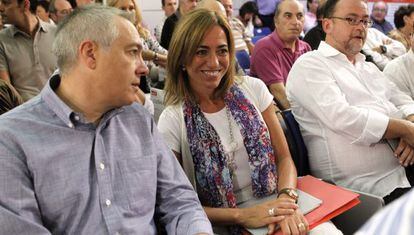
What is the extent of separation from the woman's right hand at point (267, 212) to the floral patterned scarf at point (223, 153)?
0.32ft

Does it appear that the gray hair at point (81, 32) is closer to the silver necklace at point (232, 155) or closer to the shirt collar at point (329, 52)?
the silver necklace at point (232, 155)

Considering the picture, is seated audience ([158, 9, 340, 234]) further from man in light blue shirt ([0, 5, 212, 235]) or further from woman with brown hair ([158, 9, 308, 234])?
man in light blue shirt ([0, 5, 212, 235])

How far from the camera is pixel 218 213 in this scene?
1.52 metres

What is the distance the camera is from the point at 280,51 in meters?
3.23

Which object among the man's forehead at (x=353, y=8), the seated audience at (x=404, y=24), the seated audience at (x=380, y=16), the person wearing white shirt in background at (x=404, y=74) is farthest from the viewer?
the seated audience at (x=380, y=16)

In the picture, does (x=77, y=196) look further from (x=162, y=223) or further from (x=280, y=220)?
(x=280, y=220)

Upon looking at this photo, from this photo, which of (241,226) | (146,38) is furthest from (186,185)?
(146,38)

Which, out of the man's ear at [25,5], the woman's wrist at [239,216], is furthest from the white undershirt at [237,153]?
the man's ear at [25,5]

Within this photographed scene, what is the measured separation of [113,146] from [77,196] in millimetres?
194

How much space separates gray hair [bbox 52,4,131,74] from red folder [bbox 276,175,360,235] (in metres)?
0.88

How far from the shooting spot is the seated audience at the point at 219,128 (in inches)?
61.9

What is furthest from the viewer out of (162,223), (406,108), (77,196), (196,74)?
(406,108)

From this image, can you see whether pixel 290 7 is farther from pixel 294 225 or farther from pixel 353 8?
pixel 294 225

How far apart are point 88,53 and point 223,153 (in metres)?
0.64
